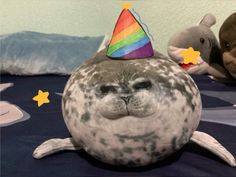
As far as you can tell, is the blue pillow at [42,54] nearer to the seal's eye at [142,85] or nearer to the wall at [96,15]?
the wall at [96,15]

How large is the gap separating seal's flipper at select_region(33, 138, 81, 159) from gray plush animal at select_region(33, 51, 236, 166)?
0.26 ft

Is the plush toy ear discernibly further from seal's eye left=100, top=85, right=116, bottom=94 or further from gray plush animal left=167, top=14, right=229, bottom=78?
seal's eye left=100, top=85, right=116, bottom=94

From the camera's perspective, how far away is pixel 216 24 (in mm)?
1570

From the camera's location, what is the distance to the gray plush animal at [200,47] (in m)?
1.37

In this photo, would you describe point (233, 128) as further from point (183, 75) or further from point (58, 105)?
point (58, 105)

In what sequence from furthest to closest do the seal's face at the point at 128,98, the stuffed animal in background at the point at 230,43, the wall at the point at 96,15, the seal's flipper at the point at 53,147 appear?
the wall at the point at 96,15 < the stuffed animal in background at the point at 230,43 < the seal's flipper at the point at 53,147 < the seal's face at the point at 128,98

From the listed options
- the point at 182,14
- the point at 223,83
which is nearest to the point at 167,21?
the point at 182,14

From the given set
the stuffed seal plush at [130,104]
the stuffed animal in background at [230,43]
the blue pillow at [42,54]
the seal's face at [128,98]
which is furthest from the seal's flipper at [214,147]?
the blue pillow at [42,54]

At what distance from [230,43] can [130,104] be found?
77cm

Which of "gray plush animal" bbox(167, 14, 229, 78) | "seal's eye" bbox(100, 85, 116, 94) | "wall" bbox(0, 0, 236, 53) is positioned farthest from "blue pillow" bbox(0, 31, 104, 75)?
"seal's eye" bbox(100, 85, 116, 94)

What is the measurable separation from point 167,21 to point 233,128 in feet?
2.59

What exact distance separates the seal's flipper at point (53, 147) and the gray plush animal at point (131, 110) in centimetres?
8

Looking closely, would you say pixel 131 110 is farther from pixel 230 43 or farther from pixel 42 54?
pixel 42 54

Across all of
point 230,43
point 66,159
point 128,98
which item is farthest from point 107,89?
point 230,43
